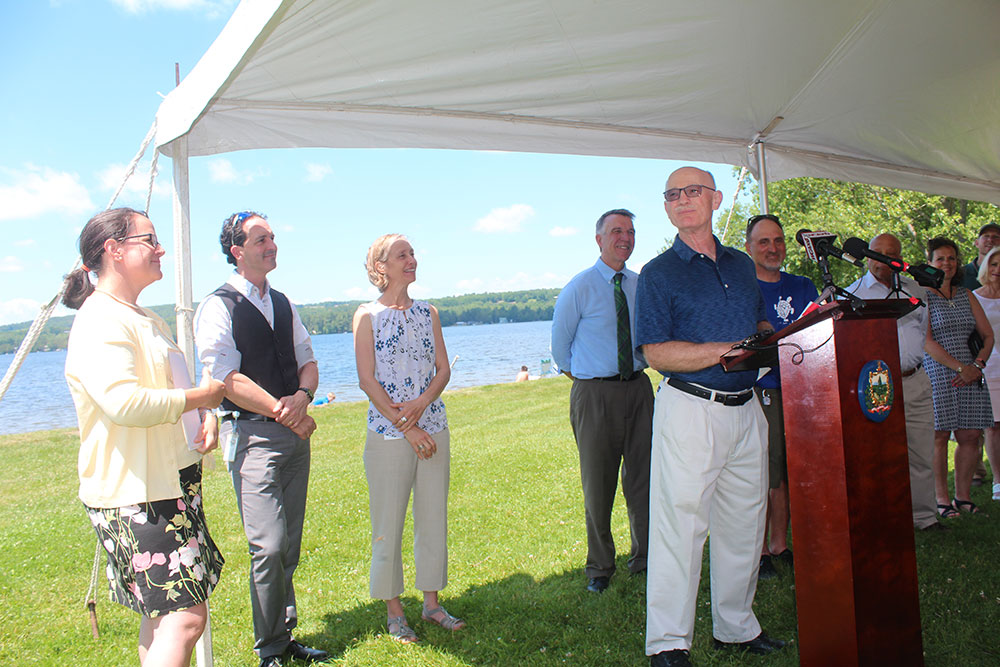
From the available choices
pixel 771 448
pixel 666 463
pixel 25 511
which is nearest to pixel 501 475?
pixel 771 448

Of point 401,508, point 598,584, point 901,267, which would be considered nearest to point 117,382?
point 401,508

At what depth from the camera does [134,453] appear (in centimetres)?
228

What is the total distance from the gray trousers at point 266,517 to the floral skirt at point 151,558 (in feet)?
2.54

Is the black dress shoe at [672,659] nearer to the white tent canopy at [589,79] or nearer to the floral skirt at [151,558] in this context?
the floral skirt at [151,558]

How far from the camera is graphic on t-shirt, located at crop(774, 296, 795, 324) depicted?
13.7ft

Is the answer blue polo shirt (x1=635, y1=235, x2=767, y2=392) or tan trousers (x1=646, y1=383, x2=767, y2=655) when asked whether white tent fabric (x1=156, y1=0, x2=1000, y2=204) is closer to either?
blue polo shirt (x1=635, y1=235, x2=767, y2=392)

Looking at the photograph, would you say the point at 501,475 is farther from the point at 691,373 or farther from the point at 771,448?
the point at 691,373

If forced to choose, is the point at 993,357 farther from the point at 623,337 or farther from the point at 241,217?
the point at 241,217

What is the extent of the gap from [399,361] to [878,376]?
2.24 m

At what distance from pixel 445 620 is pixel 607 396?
159cm

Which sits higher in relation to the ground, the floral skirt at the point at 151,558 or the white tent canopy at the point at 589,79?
the white tent canopy at the point at 589,79

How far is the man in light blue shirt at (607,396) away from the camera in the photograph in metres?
4.16

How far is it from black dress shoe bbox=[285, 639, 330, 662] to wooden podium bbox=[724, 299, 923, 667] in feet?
7.10

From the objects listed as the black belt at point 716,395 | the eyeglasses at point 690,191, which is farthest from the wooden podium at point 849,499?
the eyeglasses at point 690,191
